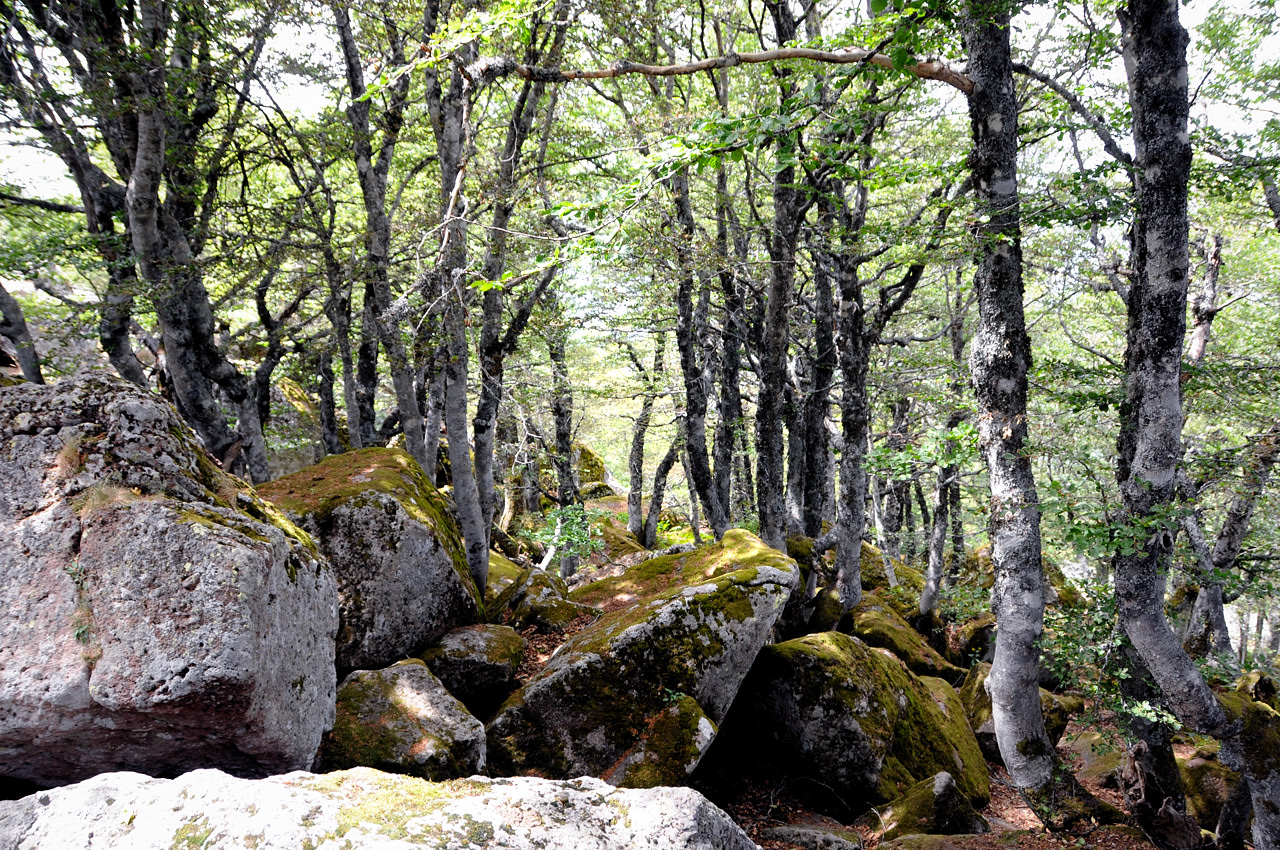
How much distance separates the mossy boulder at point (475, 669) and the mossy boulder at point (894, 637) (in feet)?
24.4

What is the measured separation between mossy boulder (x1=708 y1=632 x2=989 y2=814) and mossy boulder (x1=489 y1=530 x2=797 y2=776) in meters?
0.81

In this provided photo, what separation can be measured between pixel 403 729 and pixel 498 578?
24.3 feet

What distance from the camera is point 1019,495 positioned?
6117 millimetres

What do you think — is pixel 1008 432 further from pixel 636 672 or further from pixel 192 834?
pixel 192 834

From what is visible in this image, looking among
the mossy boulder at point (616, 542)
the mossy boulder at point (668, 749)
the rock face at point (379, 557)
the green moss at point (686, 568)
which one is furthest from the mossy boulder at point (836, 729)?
the mossy boulder at point (616, 542)

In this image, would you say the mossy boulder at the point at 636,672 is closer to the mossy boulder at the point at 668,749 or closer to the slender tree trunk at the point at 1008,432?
the mossy boulder at the point at 668,749

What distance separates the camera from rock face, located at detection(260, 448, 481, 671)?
21.8 feet

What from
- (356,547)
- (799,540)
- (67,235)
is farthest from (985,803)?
(67,235)

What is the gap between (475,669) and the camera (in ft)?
22.8

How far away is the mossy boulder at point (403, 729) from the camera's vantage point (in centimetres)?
496

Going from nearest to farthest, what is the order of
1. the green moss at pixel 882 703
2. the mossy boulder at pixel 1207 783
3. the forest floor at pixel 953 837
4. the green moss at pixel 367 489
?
the forest floor at pixel 953 837 → the green moss at pixel 367 489 → the green moss at pixel 882 703 → the mossy boulder at pixel 1207 783

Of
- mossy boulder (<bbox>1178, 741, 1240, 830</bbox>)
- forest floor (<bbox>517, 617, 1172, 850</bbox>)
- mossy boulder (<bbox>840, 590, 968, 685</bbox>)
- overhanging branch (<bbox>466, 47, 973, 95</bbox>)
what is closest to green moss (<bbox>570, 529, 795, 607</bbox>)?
forest floor (<bbox>517, 617, 1172, 850</bbox>)

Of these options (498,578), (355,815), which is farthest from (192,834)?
(498,578)

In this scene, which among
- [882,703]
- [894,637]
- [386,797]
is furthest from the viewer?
[894,637]
